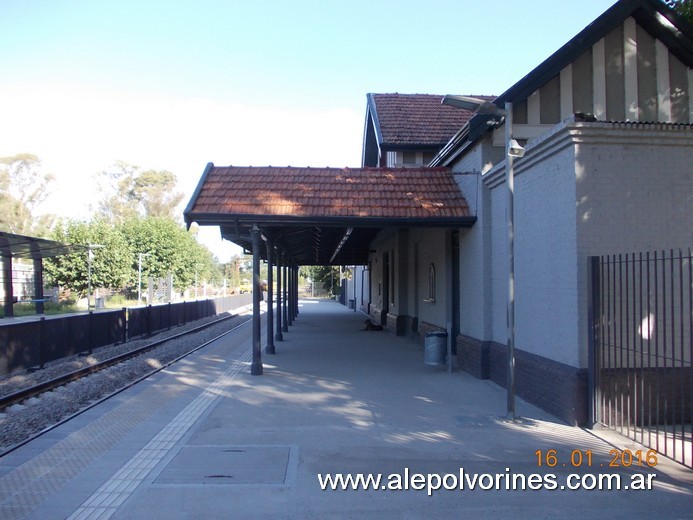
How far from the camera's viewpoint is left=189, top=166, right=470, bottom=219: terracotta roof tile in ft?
37.4

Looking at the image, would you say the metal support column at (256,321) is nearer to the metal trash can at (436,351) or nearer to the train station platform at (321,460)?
the train station platform at (321,460)

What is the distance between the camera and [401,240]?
1991 centimetres

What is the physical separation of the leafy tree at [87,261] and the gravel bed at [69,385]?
27.2 metres

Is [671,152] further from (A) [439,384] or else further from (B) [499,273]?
(A) [439,384]

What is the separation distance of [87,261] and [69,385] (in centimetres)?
3490

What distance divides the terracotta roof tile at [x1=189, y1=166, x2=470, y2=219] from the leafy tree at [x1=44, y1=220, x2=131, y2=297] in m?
35.3

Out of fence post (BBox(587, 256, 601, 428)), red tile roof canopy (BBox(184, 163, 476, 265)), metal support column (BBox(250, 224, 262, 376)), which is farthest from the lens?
metal support column (BBox(250, 224, 262, 376))

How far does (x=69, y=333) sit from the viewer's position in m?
15.1

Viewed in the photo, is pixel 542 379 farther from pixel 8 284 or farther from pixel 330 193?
pixel 8 284

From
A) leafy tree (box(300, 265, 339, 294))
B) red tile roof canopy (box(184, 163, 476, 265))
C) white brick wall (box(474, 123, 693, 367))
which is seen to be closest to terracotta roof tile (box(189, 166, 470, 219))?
red tile roof canopy (box(184, 163, 476, 265))

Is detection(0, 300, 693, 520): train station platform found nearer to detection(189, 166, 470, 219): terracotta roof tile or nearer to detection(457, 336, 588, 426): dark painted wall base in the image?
detection(457, 336, 588, 426): dark painted wall base

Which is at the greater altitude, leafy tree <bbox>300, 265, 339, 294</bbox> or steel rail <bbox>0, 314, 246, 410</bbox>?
leafy tree <bbox>300, 265, 339, 294</bbox>

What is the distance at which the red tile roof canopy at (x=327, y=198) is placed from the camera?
444 inches

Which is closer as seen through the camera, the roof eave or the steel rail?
the steel rail
